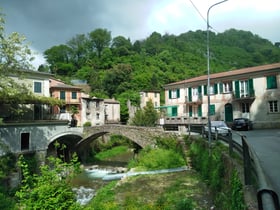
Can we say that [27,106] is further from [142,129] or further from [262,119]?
[262,119]

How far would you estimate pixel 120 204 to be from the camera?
9422 mm

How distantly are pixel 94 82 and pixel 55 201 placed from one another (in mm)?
55759

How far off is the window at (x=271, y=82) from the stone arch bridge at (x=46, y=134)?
12795 mm

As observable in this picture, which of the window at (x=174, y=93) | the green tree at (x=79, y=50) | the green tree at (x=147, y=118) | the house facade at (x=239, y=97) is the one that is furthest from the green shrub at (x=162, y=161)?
the green tree at (x=79, y=50)

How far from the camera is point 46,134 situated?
26375 millimetres

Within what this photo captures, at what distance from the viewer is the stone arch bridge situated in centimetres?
2239

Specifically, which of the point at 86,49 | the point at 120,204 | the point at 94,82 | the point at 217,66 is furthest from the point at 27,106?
the point at 86,49

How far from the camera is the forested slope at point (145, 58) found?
51562 mm

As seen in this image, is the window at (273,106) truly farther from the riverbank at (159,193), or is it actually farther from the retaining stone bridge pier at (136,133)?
the riverbank at (159,193)

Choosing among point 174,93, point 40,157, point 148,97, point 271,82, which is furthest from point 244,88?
point 148,97

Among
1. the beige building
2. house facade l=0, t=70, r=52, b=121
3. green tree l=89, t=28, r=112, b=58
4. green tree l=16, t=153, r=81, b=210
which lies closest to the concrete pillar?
house facade l=0, t=70, r=52, b=121

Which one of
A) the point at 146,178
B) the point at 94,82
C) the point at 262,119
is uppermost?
the point at 94,82

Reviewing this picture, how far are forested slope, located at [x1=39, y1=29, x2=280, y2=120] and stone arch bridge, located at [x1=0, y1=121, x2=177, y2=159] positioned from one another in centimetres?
2233

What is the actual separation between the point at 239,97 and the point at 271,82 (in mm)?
3592
